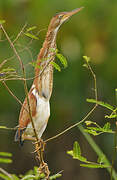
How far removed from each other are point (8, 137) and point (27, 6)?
2.91ft

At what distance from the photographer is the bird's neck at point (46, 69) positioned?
946 mm

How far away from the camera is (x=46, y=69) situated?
3.18ft

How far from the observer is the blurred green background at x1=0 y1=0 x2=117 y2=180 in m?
2.50

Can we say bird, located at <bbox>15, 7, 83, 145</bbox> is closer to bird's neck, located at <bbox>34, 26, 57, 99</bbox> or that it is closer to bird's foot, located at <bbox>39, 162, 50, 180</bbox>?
bird's neck, located at <bbox>34, 26, 57, 99</bbox>

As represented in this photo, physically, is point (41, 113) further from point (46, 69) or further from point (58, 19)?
point (58, 19)

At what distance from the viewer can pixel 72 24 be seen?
262 centimetres

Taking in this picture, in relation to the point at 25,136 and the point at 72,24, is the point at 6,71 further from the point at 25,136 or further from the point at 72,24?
the point at 72,24

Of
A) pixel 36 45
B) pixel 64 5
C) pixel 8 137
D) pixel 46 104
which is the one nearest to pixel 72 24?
pixel 64 5

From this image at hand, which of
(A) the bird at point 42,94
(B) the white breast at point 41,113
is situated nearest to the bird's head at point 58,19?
(A) the bird at point 42,94

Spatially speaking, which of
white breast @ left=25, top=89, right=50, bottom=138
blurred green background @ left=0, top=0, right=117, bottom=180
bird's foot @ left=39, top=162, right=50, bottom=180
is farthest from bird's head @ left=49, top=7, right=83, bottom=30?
blurred green background @ left=0, top=0, right=117, bottom=180

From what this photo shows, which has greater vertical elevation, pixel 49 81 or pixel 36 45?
pixel 36 45

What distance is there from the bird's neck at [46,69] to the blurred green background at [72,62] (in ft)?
4.47

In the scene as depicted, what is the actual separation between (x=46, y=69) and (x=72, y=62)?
153cm

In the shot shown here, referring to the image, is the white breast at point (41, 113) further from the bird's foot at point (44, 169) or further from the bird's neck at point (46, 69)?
the bird's foot at point (44, 169)
